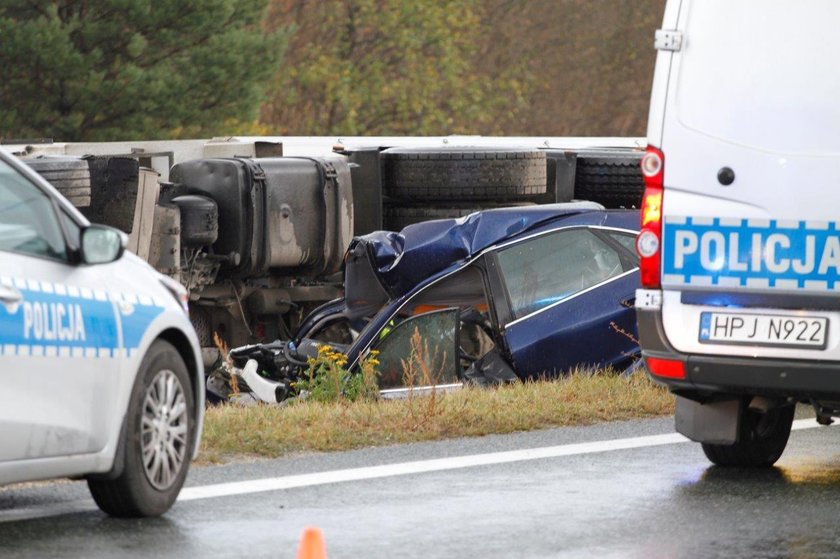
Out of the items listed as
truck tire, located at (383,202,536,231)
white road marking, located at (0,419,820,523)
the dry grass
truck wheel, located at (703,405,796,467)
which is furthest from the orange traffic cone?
truck tire, located at (383,202,536,231)

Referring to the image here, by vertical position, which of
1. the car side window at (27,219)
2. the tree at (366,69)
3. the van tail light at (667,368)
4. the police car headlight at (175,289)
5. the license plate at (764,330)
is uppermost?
the car side window at (27,219)

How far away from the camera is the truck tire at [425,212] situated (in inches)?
593

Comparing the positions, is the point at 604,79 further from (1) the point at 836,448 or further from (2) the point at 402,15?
(1) the point at 836,448

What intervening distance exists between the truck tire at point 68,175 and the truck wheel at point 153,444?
5667 millimetres

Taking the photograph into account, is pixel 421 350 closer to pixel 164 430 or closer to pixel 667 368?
pixel 667 368

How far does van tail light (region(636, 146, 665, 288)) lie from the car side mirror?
87.3 inches

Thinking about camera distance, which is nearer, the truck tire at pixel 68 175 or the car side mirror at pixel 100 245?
the car side mirror at pixel 100 245

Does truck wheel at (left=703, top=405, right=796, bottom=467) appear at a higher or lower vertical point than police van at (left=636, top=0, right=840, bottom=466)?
lower

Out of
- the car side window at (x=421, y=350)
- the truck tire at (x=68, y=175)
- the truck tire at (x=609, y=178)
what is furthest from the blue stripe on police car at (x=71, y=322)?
the truck tire at (x=609, y=178)

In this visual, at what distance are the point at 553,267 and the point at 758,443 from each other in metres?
3.19

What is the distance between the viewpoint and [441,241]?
12.1 m

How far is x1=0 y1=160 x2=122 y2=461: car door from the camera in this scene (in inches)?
253

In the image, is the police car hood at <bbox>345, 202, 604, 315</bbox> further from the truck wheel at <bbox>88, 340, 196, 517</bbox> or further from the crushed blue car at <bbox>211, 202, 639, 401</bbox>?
the truck wheel at <bbox>88, 340, 196, 517</bbox>

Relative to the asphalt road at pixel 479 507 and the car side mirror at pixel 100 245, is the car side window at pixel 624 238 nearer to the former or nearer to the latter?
the asphalt road at pixel 479 507
